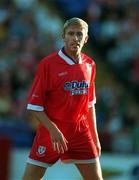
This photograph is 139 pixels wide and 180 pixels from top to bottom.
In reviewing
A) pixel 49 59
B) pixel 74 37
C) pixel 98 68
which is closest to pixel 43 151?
pixel 49 59

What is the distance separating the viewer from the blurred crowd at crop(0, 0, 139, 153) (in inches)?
498

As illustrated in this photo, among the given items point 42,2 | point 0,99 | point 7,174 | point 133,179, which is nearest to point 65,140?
point 133,179

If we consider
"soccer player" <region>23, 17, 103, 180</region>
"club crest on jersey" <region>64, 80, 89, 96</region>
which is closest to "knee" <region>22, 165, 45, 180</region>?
"soccer player" <region>23, 17, 103, 180</region>

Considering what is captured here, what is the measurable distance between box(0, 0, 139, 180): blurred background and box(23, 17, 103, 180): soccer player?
147 inches

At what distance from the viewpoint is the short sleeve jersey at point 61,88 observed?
692cm

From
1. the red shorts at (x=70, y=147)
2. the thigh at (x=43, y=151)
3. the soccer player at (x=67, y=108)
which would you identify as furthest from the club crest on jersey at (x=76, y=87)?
Result: the thigh at (x=43, y=151)

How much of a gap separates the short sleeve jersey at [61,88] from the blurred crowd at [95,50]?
4.78 metres

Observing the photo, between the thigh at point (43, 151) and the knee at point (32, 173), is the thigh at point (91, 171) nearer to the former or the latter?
the thigh at point (43, 151)

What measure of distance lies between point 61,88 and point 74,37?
18.2 inches

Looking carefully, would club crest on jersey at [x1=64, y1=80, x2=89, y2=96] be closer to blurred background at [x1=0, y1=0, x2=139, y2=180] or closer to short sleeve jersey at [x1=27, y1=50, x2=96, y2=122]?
short sleeve jersey at [x1=27, y1=50, x2=96, y2=122]

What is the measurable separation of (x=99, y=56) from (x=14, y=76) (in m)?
2.24

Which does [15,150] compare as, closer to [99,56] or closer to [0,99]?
[0,99]

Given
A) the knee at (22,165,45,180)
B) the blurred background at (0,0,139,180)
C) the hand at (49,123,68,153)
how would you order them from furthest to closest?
the blurred background at (0,0,139,180)
the knee at (22,165,45,180)
the hand at (49,123,68,153)

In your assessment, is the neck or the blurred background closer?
the neck
